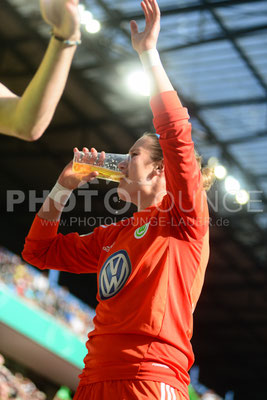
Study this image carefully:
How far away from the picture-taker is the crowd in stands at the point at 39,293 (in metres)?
11.0

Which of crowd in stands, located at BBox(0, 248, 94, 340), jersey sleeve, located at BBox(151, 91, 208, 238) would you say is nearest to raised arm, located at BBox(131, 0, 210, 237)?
jersey sleeve, located at BBox(151, 91, 208, 238)

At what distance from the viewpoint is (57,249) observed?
8.11 ft

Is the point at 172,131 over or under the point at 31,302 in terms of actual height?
under

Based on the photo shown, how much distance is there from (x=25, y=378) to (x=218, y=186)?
5570mm

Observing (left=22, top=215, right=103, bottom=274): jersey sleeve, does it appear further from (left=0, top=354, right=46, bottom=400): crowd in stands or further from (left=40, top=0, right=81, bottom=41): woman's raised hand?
(left=0, top=354, right=46, bottom=400): crowd in stands

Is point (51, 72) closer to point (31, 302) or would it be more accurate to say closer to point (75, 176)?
point (75, 176)

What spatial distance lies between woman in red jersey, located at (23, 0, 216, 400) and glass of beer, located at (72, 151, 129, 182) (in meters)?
0.25

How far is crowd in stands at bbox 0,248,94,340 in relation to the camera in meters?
11.0

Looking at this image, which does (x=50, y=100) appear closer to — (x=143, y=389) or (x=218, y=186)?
(x=143, y=389)

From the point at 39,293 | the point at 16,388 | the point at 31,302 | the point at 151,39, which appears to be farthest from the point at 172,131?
the point at 39,293

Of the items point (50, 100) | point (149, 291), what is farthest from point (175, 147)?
point (50, 100)

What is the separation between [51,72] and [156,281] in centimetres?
105

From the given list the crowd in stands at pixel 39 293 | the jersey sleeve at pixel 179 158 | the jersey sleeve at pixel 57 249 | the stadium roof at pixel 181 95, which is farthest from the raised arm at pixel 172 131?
the crowd in stands at pixel 39 293

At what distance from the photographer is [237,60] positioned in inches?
350
